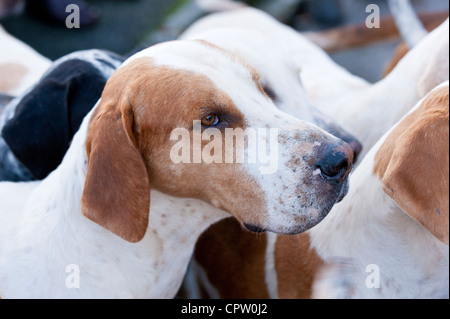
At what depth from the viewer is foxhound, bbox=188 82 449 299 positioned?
1.84m

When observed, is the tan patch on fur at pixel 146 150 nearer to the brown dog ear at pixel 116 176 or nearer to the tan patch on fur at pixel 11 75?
the brown dog ear at pixel 116 176

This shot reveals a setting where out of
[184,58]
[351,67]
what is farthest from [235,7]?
[184,58]

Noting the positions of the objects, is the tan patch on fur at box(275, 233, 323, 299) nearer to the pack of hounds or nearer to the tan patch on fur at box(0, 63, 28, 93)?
the pack of hounds

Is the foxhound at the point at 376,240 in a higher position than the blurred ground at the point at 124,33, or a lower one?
higher

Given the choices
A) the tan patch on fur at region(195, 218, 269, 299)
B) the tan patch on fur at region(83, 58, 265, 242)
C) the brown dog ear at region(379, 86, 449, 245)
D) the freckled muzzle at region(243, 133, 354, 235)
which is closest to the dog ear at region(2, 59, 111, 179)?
the tan patch on fur at region(83, 58, 265, 242)

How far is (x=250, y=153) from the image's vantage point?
5.86ft

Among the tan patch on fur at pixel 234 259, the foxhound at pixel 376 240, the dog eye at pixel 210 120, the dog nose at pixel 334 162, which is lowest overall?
the tan patch on fur at pixel 234 259

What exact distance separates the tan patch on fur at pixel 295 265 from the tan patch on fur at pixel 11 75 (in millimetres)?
1693

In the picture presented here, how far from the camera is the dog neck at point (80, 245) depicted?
2.02 meters

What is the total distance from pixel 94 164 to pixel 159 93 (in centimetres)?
30

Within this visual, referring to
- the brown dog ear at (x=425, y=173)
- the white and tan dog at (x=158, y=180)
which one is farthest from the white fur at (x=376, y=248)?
the white and tan dog at (x=158, y=180)

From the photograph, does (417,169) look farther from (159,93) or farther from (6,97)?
(6,97)

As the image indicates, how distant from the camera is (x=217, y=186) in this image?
6.07ft

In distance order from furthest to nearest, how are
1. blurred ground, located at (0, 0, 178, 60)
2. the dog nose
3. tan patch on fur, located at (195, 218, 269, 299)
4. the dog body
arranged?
blurred ground, located at (0, 0, 178, 60)
the dog body
tan patch on fur, located at (195, 218, 269, 299)
the dog nose
